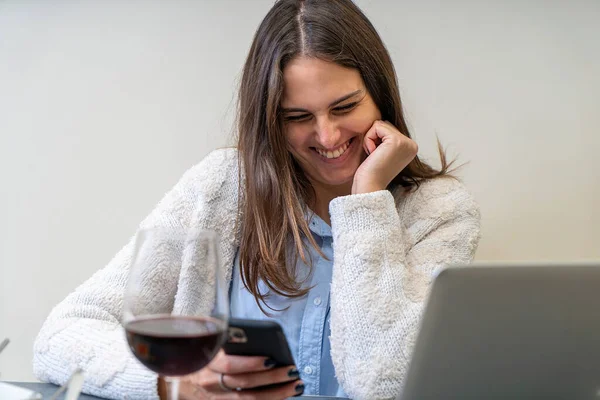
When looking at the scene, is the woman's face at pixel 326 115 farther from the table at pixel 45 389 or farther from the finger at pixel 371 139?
the table at pixel 45 389

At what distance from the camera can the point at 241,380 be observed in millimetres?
912

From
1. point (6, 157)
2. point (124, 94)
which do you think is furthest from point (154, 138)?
point (6, 157)

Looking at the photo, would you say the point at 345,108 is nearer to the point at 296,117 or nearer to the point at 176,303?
the point at 296,117

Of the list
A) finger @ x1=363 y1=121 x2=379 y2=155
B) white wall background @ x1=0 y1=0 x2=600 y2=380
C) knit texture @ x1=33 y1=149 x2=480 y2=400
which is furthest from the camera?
white wall background @ x1=0 y1=0 x2=600 y2=380

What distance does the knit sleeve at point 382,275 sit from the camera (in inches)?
51.4

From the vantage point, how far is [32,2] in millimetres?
2135

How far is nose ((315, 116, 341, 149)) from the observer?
153 cm

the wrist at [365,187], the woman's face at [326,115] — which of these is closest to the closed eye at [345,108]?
the woman's face at [326,115]

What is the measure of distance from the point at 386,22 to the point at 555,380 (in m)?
1.39

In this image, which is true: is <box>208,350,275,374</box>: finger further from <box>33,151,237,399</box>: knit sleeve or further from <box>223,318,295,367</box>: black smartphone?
<box>33,151,237,399</box>: knit sleeve

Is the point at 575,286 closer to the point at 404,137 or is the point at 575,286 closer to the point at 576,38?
the point at 404,137

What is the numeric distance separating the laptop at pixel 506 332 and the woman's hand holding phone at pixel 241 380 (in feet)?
0.50

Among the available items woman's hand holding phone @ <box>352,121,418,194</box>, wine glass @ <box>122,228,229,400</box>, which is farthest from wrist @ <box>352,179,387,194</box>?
wine glass @ <box>122,228,229,400</box>

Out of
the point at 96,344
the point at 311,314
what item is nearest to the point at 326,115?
the point at 311,314
